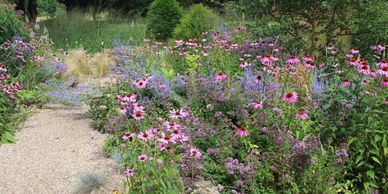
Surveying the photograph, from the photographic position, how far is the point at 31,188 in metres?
3.24

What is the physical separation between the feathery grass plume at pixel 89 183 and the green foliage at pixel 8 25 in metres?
3.36

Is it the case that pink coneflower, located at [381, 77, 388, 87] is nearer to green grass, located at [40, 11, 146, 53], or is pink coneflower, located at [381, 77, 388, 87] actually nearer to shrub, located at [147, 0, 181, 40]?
green grass, located at [40, 11, 146, 53]

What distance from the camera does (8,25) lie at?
5961mm

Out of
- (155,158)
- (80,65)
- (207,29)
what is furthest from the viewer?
(207,29)

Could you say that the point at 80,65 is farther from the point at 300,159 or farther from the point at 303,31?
the point at 300,159

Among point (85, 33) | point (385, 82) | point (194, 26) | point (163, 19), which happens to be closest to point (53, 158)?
point (385, 82)

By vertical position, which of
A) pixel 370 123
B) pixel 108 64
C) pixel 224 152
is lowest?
pixel 108 64

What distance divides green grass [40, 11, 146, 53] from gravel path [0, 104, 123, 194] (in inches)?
235

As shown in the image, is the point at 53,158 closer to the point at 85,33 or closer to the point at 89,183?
the point at 89,183

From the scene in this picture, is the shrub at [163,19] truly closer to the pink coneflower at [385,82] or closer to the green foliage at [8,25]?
the green foliage at [8,25]

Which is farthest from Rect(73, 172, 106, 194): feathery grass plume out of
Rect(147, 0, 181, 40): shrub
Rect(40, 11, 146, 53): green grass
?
Rect(147, 0, 181, 40): shrub

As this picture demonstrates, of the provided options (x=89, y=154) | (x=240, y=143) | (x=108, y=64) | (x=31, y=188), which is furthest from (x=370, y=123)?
(x=108, y=64)

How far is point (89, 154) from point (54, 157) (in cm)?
27

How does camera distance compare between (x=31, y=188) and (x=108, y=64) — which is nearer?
(x=31, y=188)
